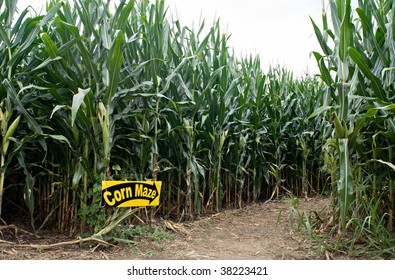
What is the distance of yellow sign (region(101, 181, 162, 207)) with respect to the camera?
2.69 meters

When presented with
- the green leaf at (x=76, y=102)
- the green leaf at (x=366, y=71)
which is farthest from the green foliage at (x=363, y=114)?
the green leaf at (x=76, y=102)

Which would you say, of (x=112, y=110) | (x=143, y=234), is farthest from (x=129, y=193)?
(x=112, y=110)

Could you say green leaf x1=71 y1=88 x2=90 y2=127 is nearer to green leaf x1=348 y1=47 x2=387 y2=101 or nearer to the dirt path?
the dirt path

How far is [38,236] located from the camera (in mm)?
3064

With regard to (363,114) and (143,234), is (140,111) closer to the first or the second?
(143,234)

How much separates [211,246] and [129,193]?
2.96ft

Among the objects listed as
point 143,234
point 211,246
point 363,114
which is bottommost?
point 211,246

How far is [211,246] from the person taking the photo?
10.4 feet

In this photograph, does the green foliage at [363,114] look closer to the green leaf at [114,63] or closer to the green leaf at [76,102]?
the green leaf at [114,63]

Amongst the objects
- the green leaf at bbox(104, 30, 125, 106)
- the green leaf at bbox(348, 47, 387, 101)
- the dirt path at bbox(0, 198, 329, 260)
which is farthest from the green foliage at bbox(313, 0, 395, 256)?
the green leaf at bbox(104, 30, 125, 106)

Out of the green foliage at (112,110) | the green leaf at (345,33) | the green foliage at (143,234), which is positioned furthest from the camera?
the green foliage at (143,234)

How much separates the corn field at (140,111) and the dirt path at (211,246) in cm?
26

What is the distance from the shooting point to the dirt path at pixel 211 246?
2701 mm

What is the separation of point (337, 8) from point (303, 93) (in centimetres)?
334
